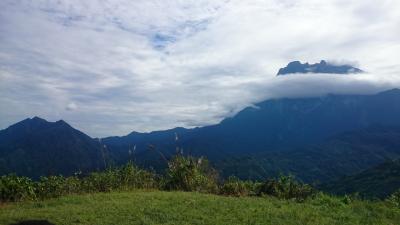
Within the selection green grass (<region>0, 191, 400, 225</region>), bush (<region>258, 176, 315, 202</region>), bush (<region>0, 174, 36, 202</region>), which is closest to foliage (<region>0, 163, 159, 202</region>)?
bush (<region>0, 174, 36, 202</region>)

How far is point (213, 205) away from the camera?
1436cm

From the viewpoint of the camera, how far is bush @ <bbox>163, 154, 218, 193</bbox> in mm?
18953

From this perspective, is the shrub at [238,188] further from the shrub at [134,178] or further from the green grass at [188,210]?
the shrub at [134,178]

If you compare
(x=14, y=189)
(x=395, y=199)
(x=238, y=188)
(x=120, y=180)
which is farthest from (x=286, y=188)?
(x=14, y=189)

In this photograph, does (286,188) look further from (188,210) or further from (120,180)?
(120,180)

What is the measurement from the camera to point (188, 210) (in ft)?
44.3

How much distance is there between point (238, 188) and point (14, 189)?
27.9 ft

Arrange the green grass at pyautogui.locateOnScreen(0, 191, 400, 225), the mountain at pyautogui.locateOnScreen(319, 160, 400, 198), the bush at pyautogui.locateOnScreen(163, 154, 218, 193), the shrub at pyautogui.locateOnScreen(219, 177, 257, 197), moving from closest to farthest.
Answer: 1. the green grass at pyautogui.locateOnScreen(0, 191, 400, 225)
2. the shrub at pyautogui.locateOnScreen(219, 177, 257, 197)
3. the bush at pyautogui.locateOnScreen(163, 154, 218, 193)
4. the mountain at pyautogui.locateOnScreen(319, 160, 400, 198)

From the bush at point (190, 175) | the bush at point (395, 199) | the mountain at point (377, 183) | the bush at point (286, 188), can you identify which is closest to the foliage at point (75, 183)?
the bush at point (190, 175)

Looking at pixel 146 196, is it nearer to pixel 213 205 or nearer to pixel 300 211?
pixel 213 205

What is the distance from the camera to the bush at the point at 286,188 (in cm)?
1838

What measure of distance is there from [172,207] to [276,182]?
654 cm

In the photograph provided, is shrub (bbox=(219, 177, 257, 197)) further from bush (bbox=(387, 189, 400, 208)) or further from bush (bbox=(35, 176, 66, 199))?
bush (bbox=(35, 176, 66, 199))

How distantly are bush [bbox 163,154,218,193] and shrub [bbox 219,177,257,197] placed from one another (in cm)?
39
